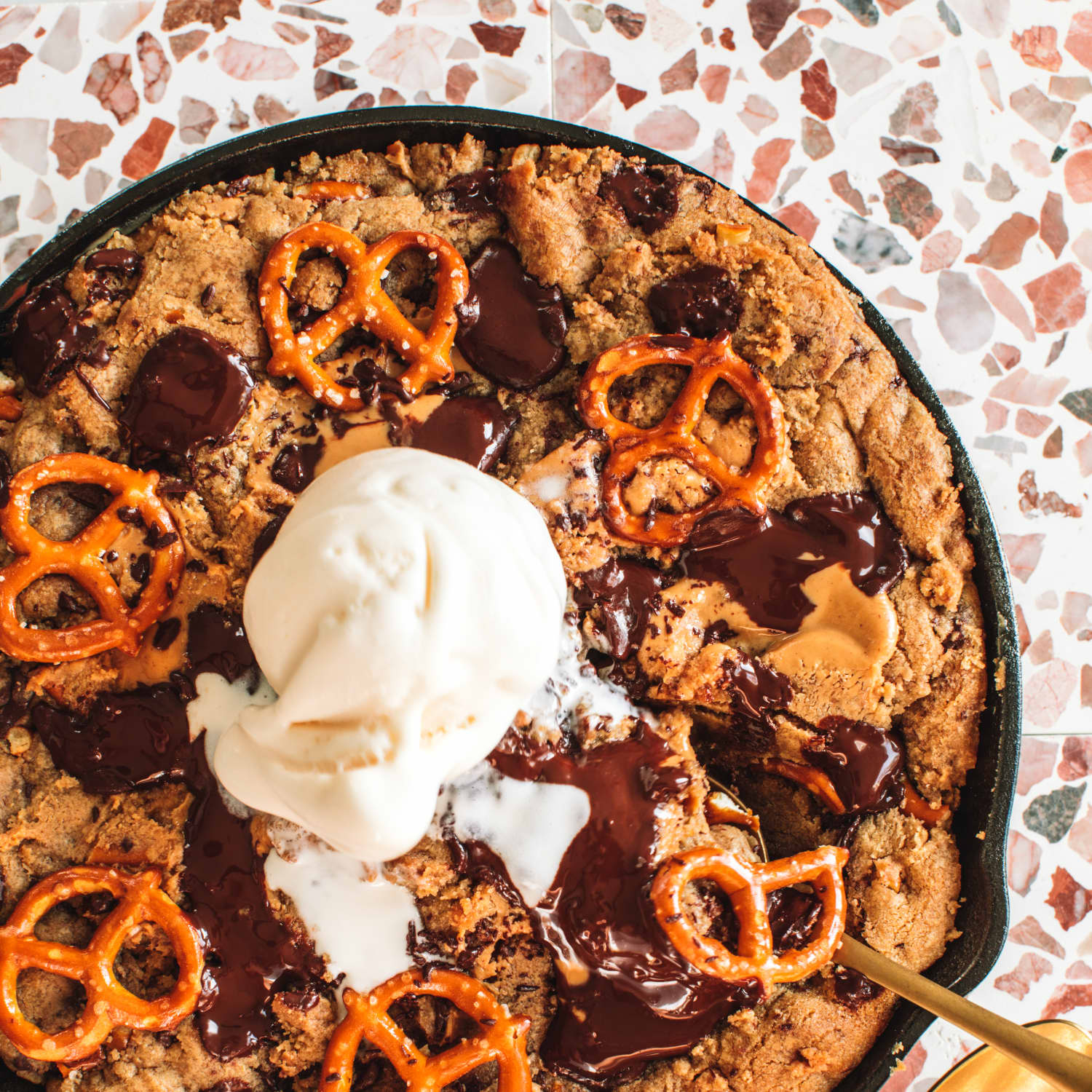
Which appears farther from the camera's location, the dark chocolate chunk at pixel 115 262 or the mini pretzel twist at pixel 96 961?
the dark chocolate chunk at pixel 115 262

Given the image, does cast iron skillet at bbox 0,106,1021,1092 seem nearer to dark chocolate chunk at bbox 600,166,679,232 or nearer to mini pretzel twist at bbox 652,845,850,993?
dark chocolate chunk at bbox 600,166,679,232

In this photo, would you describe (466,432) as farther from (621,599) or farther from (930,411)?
(930,411)

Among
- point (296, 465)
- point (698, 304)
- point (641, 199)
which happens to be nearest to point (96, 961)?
point (296, 465)

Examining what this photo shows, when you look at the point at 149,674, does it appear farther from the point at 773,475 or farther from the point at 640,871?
the point at 773,475

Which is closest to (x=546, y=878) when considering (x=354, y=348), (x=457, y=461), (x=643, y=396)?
(x=457, y=461)

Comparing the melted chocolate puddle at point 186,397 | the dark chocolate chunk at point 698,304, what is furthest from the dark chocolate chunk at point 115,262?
the dark chocolate chunk at point 698,304

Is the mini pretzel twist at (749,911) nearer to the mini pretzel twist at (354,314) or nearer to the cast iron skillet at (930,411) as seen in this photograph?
the cast iron skillet at (930,411)
